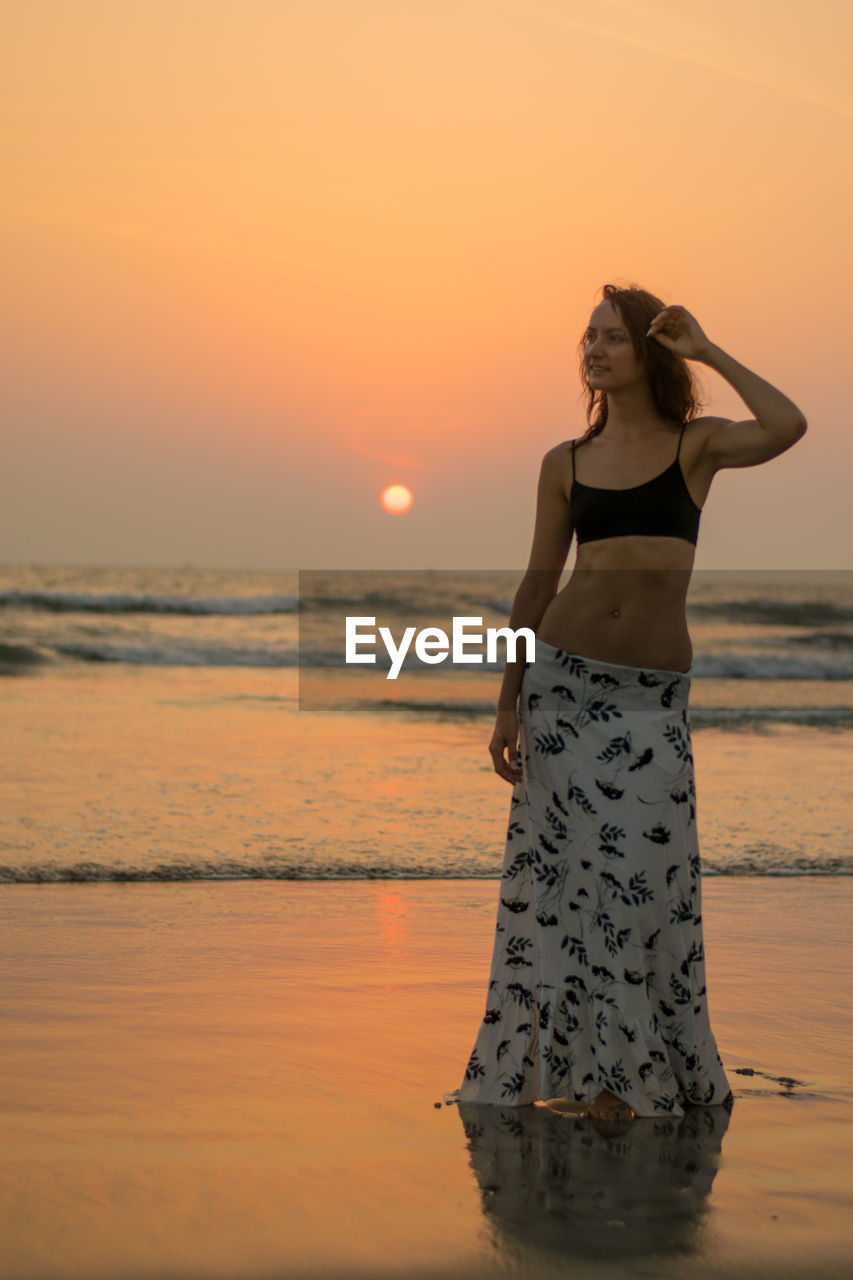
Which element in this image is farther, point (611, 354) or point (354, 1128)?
point (611, 354)

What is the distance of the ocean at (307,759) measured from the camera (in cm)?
673

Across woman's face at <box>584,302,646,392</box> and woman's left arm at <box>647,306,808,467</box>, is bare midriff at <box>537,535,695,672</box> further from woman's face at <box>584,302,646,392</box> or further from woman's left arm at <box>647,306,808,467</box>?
woman's face at <box>584,302,646,392</box>

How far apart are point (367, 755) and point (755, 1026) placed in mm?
6263

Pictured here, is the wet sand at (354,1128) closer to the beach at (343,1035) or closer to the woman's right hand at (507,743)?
the beach at (343,1035)

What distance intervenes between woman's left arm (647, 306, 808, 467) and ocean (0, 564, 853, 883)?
3625mm

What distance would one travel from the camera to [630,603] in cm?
328

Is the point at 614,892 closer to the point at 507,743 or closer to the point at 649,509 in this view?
the point at 507,743

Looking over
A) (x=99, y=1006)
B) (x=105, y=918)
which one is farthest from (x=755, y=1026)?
(x=105, y=918)

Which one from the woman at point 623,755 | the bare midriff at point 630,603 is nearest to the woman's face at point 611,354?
the woman at point 623,755

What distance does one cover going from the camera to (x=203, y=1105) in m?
3.33

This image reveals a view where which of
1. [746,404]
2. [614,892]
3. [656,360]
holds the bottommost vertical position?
[614,892]

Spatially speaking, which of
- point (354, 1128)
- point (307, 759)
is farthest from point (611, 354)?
point (307, 759)
